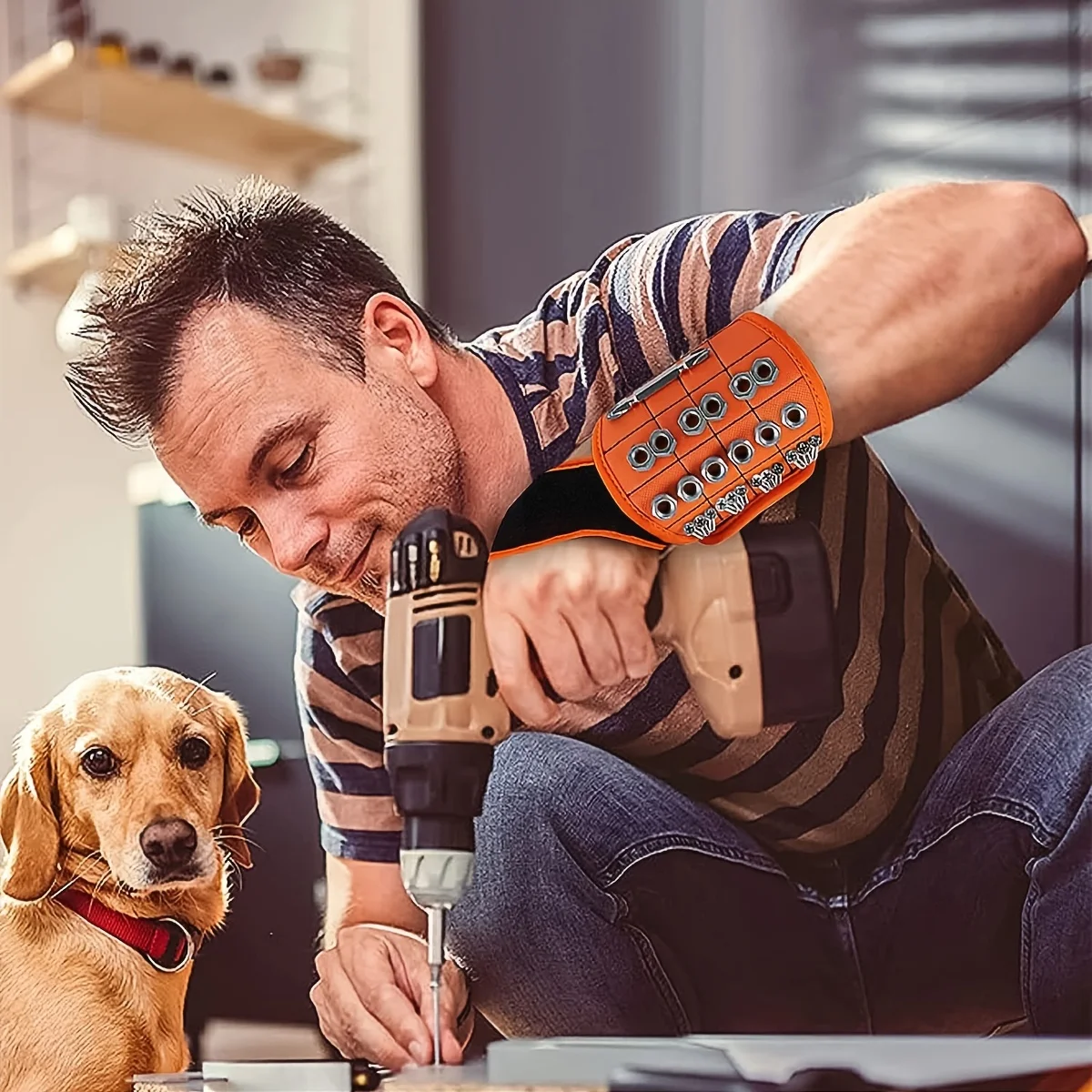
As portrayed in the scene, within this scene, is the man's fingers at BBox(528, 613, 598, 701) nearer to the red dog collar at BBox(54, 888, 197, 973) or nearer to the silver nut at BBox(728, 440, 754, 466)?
the silver nut at BBox(728, 440, 754, 466)

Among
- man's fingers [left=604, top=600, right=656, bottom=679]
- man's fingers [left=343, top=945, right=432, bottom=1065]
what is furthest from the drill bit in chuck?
man's fingers [left=604, top=600, right=656, bottom=679]

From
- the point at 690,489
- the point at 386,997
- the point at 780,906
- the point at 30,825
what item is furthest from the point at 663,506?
the point at 30,825

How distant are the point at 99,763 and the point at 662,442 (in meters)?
0.51

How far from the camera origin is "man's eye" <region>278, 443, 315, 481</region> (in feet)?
3.92

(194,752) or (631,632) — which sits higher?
(631,632)

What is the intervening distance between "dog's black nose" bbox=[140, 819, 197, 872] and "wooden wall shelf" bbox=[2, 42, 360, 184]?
55cm

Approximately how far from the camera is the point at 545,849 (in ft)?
4.14

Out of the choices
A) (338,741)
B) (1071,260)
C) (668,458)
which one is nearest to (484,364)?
(668,458)

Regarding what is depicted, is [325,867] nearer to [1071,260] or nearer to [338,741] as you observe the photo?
[338,741]

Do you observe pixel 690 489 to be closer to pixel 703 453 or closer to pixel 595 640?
pixel 703 453

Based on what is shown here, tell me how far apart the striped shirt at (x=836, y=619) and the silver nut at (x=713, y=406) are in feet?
0.23

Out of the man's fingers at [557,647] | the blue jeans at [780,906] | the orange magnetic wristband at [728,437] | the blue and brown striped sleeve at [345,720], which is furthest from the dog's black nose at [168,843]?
the orange magnetic wristband at [728,437]

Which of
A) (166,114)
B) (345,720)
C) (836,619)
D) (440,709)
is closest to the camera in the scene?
(440,709)

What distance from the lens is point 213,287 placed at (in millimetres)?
1201
